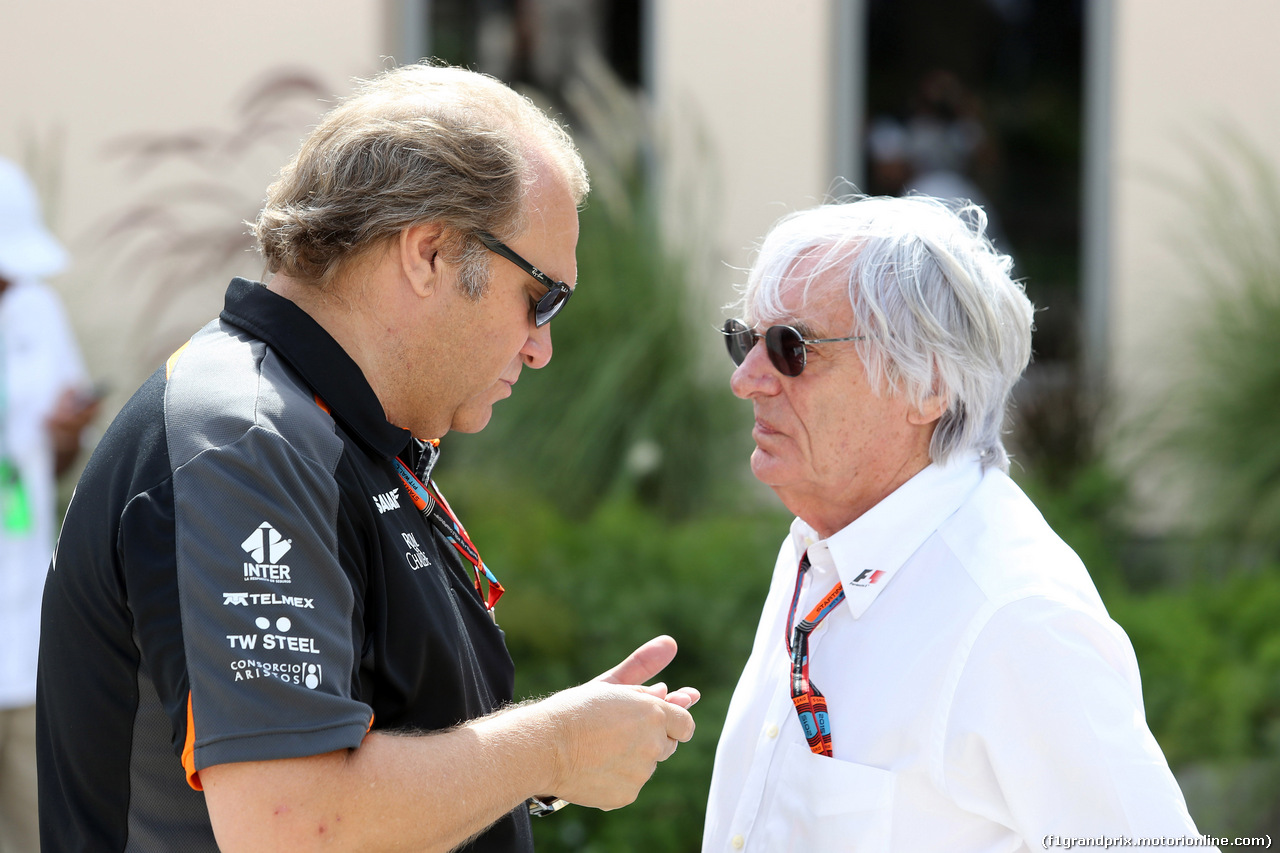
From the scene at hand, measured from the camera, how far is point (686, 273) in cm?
559

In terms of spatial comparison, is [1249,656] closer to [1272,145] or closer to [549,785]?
[1272,145]

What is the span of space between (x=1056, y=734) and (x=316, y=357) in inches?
44.6

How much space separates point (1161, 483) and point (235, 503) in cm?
503

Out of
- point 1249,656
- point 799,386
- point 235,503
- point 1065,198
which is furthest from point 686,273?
point 235,503

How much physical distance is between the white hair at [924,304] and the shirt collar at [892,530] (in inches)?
2.3

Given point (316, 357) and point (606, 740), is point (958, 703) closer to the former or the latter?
point (606, 740)

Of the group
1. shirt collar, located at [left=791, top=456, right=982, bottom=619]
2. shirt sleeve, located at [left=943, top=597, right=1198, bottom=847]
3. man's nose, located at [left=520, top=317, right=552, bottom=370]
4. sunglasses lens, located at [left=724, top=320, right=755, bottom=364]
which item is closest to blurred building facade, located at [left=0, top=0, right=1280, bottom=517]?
sunglasses lens, located at [left=724, top=320, right=755, bottom=364]

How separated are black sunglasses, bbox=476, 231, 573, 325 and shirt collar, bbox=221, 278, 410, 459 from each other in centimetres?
25

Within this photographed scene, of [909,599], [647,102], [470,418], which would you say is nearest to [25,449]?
[470,418]

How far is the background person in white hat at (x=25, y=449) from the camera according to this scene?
353 cm

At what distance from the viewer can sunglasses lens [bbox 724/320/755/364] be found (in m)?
2.17

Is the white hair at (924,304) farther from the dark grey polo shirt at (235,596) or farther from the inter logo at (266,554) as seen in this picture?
the inter logo at (266,554)

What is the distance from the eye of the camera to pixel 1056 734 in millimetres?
1644

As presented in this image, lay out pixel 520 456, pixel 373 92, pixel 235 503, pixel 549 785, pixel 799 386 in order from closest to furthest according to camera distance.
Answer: pixel 235 503, pixel 549 785, pixel 373 92, pixel 799 386, pixel 520 456
